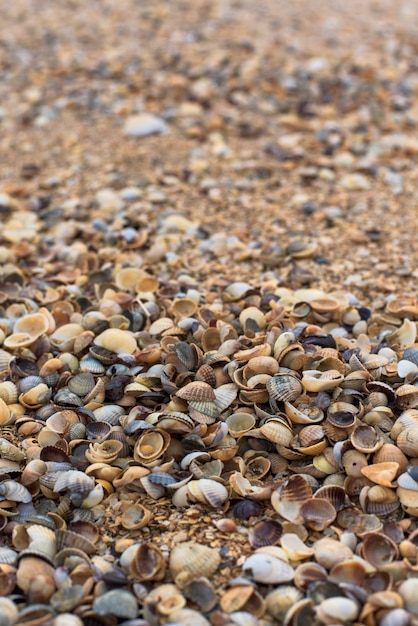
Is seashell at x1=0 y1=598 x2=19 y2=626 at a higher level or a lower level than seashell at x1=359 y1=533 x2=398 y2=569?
higher

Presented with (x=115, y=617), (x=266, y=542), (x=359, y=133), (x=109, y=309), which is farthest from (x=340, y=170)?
(x=115, y=617)

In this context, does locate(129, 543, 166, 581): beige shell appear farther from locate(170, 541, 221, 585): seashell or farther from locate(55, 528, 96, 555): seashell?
locate(55, 528, 96, 555): seashell

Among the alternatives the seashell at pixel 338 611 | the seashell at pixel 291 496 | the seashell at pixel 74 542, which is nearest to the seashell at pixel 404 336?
the seashell at pixel 291 496

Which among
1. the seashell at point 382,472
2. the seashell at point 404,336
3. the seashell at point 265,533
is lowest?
the seashell at point 404,336

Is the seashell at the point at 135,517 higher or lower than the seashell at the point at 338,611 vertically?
lower

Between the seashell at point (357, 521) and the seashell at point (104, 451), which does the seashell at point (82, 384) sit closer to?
the seashell at point (104, 451)

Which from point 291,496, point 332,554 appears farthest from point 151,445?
point 332,554

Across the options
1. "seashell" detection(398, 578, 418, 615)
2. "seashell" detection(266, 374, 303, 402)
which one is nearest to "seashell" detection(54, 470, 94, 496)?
"seashell" detection(266, 374, 303, 402)
